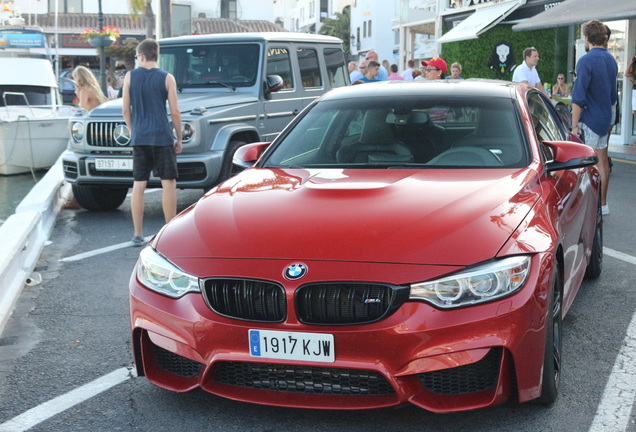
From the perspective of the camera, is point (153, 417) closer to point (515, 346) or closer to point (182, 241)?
point (182, 241)

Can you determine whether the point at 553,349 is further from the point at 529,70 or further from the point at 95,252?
the point at 529,70

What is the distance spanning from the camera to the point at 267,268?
11.8 feet

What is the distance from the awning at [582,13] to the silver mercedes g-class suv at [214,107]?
6286 millimetres

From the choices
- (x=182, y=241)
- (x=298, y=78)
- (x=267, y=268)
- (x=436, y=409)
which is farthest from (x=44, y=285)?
(x=298, y=78)

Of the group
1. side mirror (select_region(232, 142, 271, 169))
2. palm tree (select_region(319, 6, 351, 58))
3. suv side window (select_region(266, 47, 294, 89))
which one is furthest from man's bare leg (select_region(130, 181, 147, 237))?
palm tree (select_region(319, 6, 351, 58))

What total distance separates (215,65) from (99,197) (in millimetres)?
Answer: 1979

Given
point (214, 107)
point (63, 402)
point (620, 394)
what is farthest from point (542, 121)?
point (214, 107)

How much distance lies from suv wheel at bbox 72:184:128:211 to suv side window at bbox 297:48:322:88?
2589 millimetres

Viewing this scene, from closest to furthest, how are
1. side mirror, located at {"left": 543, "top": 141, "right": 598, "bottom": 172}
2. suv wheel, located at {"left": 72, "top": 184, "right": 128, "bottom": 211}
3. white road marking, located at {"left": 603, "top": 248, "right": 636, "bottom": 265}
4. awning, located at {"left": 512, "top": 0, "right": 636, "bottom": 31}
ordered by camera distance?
1. side mirror, located at {"left": 543, "top": 141, "right": 598, "bottom": 172}
2. white road marking, located at {"left": 603, "top": 248, "right": 636, "bottom": 265}
3. suv wheel, located at {"left": 72, "top": 184, "right": 128, "bottom": 211}
4. awning, located at {"left": 512, "top": 0, "right": 636, "bottom": 31}

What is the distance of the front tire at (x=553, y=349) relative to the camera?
3701mm

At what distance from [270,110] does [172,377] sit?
268 inches

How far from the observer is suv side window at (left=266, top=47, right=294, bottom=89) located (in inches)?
414

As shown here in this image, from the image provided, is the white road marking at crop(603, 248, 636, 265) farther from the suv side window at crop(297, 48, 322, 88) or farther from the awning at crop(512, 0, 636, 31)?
the awning at crop(512, 0, 636, 31)

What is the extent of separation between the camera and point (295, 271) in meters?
3.56
